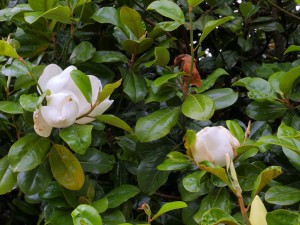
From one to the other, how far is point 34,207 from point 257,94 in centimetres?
75

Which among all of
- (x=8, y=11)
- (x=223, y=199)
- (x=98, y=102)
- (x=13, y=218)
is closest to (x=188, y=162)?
(x=223, y=199)

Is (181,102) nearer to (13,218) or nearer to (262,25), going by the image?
(262,25)

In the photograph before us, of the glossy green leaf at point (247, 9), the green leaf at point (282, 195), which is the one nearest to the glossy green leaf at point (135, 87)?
the green leaf at point (282, 195)

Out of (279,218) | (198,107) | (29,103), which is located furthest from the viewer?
(198,107)

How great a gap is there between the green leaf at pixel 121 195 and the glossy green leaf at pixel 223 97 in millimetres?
241

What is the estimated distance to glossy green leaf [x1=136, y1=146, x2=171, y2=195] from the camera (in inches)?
39.9

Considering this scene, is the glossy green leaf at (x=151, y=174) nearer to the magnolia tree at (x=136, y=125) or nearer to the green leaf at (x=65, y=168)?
the magnolia tree at (x=136, y=125)

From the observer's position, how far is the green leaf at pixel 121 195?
3.11 feet

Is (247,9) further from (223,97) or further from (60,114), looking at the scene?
(60,114)

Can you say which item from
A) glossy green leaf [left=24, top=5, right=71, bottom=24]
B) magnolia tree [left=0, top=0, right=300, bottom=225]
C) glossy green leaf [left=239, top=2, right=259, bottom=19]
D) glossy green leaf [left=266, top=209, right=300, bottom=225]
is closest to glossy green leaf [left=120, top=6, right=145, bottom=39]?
magnolia tree [left=0, top=0, right=300, bottom=225]

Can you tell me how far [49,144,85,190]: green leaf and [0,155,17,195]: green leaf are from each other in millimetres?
83

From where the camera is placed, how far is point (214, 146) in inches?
33.4

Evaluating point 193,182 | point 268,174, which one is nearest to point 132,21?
point 193,182

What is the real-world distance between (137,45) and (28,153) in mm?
340
